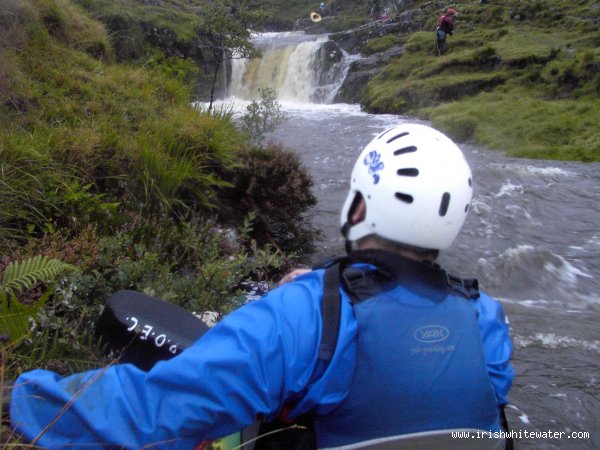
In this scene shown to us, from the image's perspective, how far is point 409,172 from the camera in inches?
75.5

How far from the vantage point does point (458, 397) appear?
1683 mm

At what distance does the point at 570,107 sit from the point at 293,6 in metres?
42.9

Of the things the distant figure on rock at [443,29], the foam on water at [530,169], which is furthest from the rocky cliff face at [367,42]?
the foam on water at [530,169]

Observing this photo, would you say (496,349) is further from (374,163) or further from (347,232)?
(374,163)

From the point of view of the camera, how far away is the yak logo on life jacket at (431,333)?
1660 millimetres

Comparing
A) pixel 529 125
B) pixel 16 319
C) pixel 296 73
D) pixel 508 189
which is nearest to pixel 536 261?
pixel 508 189

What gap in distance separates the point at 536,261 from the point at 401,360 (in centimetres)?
576

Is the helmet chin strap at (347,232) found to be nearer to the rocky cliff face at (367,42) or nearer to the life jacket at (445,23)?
the life jacket at (445,23)

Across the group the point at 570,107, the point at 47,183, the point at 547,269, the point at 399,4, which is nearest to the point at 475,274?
the point at 547,269

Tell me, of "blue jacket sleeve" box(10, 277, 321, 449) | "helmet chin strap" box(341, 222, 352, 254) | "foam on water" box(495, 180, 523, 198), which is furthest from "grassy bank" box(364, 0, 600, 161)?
"blue jacket sleeve" box(10, 277, 321, 449)

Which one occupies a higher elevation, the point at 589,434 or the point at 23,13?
the point at 23,13

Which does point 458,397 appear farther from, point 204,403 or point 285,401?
point 204,403

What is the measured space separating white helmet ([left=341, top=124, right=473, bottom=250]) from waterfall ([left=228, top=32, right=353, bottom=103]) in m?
23.5

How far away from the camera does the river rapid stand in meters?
3.85
